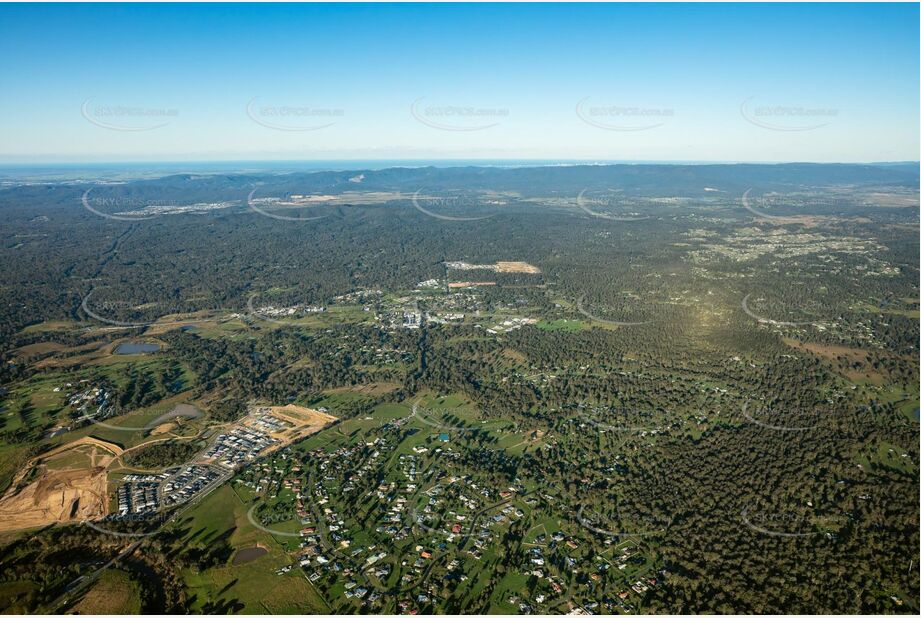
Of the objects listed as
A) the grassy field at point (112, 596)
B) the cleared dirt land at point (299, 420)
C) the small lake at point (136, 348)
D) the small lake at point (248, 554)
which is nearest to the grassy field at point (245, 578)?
the small lake at point (248, 554)

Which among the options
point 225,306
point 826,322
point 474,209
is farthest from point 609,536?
point 474,209

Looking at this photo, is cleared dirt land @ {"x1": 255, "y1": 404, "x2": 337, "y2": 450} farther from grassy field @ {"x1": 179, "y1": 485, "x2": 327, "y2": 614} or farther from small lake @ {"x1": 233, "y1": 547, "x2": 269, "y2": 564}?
small lake @ {"x1": 233, "y1": 547, "x2": 269, "y2": 564}

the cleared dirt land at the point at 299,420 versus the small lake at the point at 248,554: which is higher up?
the cleared dirt land at the point at 299,420

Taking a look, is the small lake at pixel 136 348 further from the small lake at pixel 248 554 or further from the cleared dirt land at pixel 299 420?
the small lake at pixel 248 554

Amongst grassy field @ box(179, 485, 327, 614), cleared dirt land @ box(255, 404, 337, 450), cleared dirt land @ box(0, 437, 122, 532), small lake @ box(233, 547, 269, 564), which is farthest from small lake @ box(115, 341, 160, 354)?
small lake @ box(233, 547, 269, 564)

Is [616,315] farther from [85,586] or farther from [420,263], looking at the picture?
[85,586]

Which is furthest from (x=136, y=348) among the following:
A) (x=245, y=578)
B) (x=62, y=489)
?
(x=245, y=578)
